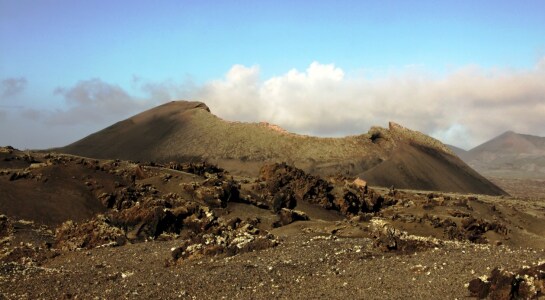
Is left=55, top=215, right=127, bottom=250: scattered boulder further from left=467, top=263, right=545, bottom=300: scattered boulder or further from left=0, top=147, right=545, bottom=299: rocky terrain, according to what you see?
left=467, top=263, right=545, bottom=300: scattered boulder

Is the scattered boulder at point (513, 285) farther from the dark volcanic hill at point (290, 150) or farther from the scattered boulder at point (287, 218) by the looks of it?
the dark volcanic hill at point (290, 150)

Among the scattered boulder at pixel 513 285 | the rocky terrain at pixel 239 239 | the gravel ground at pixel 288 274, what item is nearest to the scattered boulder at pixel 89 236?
the rocky terrain at pixel 239 239

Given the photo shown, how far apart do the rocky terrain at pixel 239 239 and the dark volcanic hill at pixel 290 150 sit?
23.4 meters

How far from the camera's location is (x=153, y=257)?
19188mm

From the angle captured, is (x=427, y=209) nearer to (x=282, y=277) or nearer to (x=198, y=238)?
(x=198, y=238)

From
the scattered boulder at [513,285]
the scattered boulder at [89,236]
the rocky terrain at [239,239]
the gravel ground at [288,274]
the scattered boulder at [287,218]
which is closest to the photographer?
the scattered boulder at [513,285]

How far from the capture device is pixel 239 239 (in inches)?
749

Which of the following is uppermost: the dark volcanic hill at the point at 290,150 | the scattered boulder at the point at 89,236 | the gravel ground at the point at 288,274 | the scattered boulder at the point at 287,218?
the dark volcanic hill at the point at 290,150

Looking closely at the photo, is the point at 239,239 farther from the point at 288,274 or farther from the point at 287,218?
the point at 287,218

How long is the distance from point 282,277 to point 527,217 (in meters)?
27.8

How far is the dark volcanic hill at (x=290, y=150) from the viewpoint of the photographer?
6438cm

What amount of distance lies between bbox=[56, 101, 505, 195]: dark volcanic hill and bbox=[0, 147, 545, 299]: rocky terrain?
23.4 meters

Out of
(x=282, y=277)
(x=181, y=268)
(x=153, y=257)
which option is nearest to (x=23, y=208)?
(x=153, y=257)

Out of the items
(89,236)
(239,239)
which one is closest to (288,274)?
(239,239)
